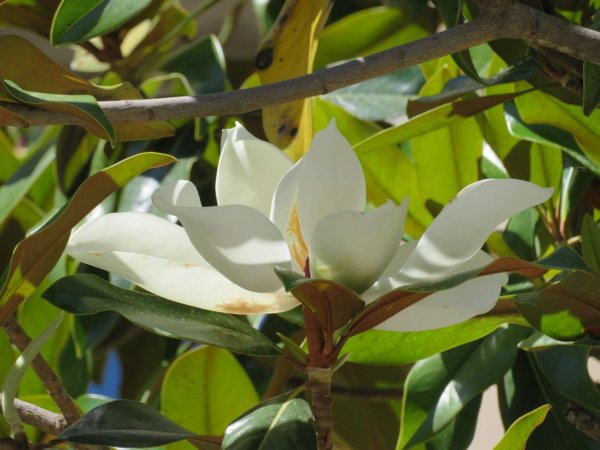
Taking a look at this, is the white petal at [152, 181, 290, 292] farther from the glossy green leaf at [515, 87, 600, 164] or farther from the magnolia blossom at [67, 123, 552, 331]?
the glossy green leaf at [515, 87, 600, 164]

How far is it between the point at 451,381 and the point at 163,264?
12.4 inches

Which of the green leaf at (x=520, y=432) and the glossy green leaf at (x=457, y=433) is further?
the glossy green leaf at (x=457, y=433)

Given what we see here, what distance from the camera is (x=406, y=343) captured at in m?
0.70

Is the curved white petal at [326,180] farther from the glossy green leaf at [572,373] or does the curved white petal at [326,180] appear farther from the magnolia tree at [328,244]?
the glossy green leaf at [572,373]

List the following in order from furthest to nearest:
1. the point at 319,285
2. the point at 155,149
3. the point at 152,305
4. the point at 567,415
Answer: the point at 155,149 < the point at 567,415 < the point at 152,305 < the point at 319,285

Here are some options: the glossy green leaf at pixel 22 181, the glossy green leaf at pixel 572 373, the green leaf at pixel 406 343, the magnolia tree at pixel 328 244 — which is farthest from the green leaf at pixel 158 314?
the glossy green leaf at pixel 22 181

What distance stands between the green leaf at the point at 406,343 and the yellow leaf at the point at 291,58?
0.52ft

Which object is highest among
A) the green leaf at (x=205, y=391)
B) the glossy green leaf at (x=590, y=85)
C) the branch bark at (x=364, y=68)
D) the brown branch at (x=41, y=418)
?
the branch bark at (x=364, y=68)

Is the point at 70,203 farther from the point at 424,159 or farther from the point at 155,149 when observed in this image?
the point at 155,149

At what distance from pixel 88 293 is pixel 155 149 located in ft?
1.79

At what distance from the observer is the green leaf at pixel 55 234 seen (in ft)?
1.91

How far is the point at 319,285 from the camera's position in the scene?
488 mm

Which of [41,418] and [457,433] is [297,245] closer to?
[41,418]

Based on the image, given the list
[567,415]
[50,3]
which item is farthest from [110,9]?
[50,3]
